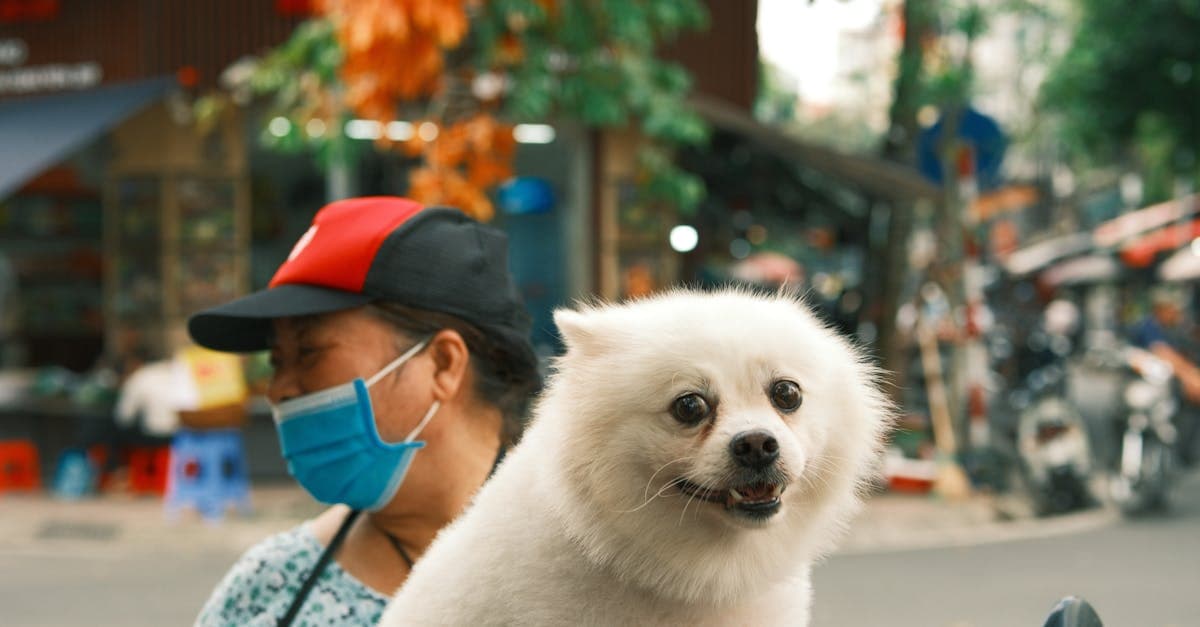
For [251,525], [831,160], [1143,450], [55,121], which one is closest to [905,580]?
[1143,450]

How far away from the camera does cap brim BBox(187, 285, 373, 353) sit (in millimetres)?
2037

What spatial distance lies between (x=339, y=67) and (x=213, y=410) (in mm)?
3770

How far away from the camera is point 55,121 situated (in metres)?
12.6

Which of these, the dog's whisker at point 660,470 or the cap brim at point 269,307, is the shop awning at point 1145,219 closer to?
the cap brim at point 269,307

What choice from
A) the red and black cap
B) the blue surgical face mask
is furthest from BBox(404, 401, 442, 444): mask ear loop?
the red and black cap

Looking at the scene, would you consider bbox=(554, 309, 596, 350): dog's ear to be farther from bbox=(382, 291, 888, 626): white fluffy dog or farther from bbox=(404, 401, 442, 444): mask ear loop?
bbox=(404, 401, 442, 444): mask ear loop

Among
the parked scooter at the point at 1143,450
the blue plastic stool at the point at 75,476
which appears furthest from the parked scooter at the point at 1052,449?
the blue plastic stool at the point at 75,476

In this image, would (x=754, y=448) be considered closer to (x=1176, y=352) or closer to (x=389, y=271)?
(x=389, y=271)

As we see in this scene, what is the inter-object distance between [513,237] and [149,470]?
518cm

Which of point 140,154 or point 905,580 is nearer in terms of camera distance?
point 905,580

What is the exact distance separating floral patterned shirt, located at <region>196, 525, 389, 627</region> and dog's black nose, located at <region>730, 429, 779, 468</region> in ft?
3.18

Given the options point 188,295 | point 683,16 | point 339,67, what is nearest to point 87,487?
point 188,295

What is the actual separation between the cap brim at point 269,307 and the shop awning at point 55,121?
34.1 feet

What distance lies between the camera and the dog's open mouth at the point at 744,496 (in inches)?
52.4
